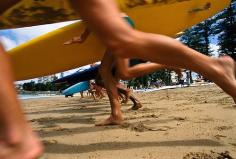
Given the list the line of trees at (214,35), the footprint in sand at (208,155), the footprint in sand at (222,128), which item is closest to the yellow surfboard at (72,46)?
the footprint in sand at (222,128)

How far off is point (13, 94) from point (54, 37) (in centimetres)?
363

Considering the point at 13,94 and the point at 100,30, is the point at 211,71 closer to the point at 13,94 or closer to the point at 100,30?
the point at 100,30

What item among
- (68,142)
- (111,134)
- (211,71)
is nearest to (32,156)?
(211,71)

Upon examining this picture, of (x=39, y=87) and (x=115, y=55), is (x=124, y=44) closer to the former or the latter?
(x=115, y=55)

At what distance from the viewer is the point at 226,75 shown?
5.41 ft

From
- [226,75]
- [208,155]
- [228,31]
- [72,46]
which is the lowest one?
[208,155]

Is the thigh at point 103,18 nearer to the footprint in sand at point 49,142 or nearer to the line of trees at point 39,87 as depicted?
the footprint in sand at point 49,142

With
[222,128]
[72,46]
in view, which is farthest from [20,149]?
[72,46]

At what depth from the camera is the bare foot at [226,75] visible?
1635 mm

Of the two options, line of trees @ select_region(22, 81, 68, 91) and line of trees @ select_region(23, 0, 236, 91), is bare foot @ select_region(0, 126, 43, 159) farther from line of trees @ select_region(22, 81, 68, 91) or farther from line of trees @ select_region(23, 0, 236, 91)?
line of trees @ select_region(22, 81, 68, 91)

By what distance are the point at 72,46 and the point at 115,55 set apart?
3.48 m

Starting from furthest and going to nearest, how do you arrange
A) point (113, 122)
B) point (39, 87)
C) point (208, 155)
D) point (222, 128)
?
point (39, 87), point (113, 122), point (222, 128), point (208, 155)

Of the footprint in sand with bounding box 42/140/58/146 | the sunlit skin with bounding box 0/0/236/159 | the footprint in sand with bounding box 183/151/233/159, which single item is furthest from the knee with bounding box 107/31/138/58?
the footprint in sand with bounding box 42/140/58/146

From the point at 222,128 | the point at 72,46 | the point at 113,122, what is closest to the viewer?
the point at 222,128
